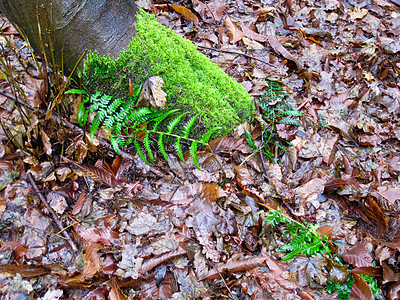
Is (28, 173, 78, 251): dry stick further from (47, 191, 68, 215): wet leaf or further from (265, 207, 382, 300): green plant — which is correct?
(265, 207, 382, 300): green plant

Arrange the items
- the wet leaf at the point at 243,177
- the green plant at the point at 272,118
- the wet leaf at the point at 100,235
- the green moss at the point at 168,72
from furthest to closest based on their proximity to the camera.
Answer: the green plant at the point at 272,118, the wet leaf at the point at 243,177, the green moss at the point at 168,72, the wet leaf at the point at 100,235

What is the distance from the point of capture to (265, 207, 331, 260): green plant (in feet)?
6.99

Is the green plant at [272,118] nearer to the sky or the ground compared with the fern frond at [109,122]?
nearer to the ground

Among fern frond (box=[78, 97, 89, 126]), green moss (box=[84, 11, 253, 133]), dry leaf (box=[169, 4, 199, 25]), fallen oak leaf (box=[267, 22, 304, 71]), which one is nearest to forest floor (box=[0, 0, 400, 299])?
fern frond (box=[78, 97, 89, 126])

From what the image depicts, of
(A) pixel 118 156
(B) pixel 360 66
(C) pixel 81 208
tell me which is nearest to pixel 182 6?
(A) pixel 118 156

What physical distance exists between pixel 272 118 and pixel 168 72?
4.14ft

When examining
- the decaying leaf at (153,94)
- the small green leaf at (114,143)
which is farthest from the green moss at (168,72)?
the small green leaf at (114,143)

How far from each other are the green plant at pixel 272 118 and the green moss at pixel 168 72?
40cm

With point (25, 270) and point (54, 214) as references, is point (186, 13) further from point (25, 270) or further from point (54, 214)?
point (25, 270)

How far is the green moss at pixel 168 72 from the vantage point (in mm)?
2365

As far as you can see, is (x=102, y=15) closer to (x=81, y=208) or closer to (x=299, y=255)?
(x=81, y=208)

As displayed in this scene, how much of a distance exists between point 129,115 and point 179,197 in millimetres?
875

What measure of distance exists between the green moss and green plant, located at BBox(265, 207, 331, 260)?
998mm

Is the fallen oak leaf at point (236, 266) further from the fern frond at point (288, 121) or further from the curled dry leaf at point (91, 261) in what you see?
the fern frond at point (288, 121)
